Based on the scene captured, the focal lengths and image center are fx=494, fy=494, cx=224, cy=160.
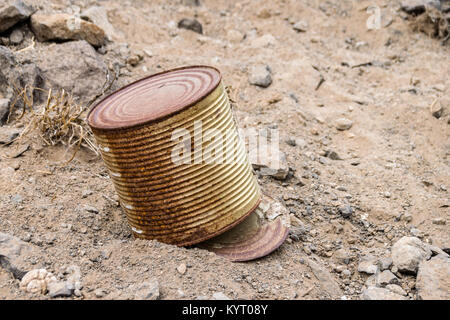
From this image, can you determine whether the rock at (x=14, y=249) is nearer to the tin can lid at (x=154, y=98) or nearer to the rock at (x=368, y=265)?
the tin can lid at (x=154, y=98)

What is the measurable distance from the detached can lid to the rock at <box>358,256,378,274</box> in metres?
0.47

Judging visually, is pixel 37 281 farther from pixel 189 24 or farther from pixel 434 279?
pixel 189 24

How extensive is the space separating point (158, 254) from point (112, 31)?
10.7 feet

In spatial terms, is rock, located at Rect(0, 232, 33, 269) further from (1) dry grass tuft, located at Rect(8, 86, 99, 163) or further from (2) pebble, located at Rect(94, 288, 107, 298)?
(1) dry grass tuft, located at Rect(8, 86, 99, 163)

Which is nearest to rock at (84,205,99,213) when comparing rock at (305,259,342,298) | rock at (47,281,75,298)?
rock at (47,281,75,298)

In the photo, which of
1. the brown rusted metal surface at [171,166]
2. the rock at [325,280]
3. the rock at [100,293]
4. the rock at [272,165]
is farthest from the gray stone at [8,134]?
the rock at [325,280]

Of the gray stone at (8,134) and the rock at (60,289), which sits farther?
the gray stone at (8,134)

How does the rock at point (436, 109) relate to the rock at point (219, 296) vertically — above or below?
below

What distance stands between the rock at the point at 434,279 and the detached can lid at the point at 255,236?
2.59 ft

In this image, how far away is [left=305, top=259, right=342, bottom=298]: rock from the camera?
2678mm

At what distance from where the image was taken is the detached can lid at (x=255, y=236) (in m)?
2.89

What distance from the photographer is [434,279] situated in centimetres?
261

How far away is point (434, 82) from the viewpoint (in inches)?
210

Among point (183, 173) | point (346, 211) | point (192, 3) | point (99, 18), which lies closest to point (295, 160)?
point (346, 211)
